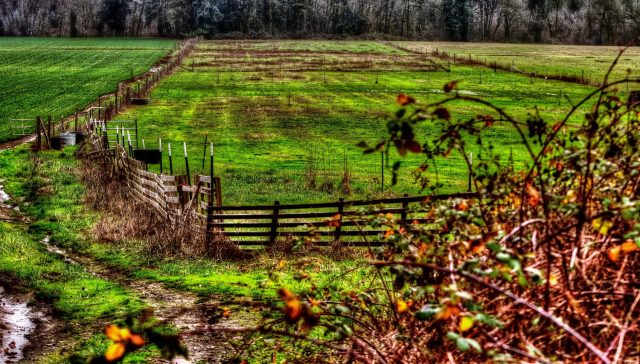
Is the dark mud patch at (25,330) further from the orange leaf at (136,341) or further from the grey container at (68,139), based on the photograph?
the grey container at (68,139)

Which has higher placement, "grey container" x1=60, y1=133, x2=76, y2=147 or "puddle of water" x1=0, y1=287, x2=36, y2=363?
"grey container" x1=60, y1=133, x2=76, y2=147

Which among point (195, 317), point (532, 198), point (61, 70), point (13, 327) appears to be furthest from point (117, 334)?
point (61, 70)

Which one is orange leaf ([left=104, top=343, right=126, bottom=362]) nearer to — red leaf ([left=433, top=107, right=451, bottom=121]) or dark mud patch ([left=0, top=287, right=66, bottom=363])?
red leaf ([left=433, top=107, right=451, bottom=121])

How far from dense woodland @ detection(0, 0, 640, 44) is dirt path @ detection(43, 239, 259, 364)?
5076 inches

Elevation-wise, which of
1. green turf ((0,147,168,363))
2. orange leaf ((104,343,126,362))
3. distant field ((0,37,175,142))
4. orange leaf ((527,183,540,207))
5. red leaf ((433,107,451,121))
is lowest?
green turf ((0,147,168,363))

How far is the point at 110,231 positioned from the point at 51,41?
378 ft

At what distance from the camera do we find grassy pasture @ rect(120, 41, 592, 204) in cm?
2902

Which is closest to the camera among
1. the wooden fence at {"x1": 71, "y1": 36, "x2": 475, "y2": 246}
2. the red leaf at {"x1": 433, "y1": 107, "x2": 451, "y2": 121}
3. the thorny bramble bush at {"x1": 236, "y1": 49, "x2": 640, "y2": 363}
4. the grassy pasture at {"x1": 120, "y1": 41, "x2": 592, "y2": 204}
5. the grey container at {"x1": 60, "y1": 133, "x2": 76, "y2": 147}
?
the thorny bramble bush at {"x1": 236, "y1": 49, "x2": 640, "y2": 363}

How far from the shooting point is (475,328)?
185 inches

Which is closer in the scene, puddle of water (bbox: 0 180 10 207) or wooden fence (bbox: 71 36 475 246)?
wooden fence (bbox: 71 36 475 246)

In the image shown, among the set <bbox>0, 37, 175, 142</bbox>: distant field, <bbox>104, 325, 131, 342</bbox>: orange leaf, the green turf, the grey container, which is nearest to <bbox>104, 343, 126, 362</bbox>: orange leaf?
<bbox>104, 325, 131, 342</bbox>: orange leaf

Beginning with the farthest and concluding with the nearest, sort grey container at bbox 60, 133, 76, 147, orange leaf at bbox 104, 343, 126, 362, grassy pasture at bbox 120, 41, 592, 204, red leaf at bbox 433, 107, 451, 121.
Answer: grey container at bbox 60, 133, 76, 147
grassy pasture at bbox 120, 41, 592, 204
red leaf at bbox 433, 107, 451, 121
orange leaf at bbox 104, 343, 126, 362

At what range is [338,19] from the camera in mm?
151750

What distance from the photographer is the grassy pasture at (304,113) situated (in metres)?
29.0
